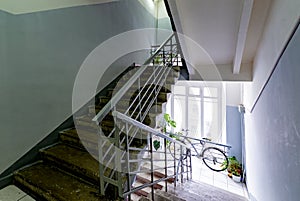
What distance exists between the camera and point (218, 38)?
7.91ft

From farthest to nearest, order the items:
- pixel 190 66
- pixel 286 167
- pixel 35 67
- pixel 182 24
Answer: pixel 190 66 < pixel 182 24 < pixel 35 67 < pixel 286 167

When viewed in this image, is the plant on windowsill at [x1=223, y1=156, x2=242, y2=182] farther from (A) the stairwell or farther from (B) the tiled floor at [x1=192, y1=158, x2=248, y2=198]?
(A) the stairwell

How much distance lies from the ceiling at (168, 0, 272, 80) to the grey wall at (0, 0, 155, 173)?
4.38ft

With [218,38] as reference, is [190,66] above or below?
below

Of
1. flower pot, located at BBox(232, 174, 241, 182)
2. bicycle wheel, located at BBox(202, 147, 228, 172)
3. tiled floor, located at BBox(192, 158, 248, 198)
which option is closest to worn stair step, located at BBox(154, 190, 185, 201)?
tiled floor, located at BBox(192, 158, 248, 198)

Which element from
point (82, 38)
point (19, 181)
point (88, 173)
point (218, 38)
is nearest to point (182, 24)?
point (218, 38)

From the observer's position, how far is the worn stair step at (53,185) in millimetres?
1453

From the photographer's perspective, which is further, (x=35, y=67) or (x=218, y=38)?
(x=218, y=38)

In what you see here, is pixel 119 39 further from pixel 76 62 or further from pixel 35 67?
pixel 35 67

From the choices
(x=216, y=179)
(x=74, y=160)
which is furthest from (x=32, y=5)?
(x=216, y=179)

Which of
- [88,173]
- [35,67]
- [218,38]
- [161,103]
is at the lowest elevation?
[88,173]

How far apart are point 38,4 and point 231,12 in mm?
2100

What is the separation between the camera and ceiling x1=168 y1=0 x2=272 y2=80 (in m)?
1.94

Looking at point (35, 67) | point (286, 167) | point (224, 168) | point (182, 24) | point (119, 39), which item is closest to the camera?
point (286, 167)
